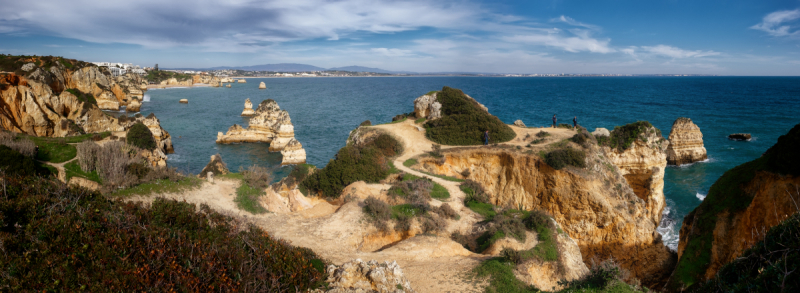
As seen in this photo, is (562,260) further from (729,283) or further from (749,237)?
(729,283)

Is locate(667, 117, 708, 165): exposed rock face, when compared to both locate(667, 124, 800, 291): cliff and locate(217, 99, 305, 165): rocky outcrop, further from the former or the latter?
locate(217, 99, 305, 165): rocky outcrop

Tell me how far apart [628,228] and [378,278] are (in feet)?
65.0

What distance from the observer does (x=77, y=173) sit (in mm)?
15242

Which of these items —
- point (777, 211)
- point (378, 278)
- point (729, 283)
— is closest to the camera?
point (729, 283)

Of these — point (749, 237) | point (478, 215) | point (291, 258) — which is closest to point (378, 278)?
point (291, 258)

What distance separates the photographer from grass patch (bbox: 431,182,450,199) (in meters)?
20.3

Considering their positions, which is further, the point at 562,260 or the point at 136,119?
the point at 136,119

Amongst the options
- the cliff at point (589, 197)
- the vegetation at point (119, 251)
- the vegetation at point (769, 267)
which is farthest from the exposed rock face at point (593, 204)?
the vegetation at point (119, 251)

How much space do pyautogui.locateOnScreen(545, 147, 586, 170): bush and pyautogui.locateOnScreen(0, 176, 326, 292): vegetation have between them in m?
19.9

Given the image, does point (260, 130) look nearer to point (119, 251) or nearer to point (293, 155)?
point (293, 155)

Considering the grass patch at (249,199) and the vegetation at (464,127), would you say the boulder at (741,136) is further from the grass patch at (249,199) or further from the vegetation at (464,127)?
the grass patch at (249,199)

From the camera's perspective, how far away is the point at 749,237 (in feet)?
43.1

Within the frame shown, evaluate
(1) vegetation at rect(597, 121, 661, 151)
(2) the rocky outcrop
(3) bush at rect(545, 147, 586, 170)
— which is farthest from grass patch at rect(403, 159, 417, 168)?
(2) the rocky outcrop

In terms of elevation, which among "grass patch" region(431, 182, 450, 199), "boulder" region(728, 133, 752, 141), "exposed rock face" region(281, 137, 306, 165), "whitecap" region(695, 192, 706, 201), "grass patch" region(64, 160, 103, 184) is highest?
"grass patch" region(64, 160, 103, 184)
